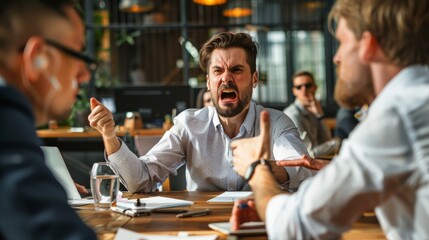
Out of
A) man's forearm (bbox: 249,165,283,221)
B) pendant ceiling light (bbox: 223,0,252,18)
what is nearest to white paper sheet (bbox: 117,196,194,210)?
man's forearm (bbox: 249,165,283,221)

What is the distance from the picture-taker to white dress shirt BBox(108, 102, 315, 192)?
257 centimetres

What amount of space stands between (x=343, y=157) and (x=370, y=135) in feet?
0.25

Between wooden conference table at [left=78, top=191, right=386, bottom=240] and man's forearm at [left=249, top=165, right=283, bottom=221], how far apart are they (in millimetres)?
153

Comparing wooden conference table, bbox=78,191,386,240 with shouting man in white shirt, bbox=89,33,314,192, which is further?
shouting man in white shirt, bbox=89,33,314,192

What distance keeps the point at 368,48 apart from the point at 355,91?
0.12m

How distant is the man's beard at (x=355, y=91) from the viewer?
4.48 ft

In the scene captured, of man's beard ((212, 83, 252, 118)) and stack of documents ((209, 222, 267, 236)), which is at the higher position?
man's beard ((212, 83, 252, 118))

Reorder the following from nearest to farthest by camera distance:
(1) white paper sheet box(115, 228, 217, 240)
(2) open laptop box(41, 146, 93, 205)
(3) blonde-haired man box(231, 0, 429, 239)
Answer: (3) blonde-haired man box(231, 0, 429, 239) → (1) white paper sheet box(115, 228, 217, 240) → (2) open laptop box(41, 146, 93, 205)

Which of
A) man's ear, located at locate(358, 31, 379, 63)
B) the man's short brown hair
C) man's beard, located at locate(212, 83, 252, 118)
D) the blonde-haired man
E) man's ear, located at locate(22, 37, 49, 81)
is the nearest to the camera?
man's ear, located at locate(22, 37, 49, 81)

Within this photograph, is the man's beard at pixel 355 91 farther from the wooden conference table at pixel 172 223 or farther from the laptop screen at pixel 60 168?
the laptop screen at pixel 60 168

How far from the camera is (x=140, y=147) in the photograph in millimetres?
3467

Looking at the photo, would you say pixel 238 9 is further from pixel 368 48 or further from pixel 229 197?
pixel 368 48

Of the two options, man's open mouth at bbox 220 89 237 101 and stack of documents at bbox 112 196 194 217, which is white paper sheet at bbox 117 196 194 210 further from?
man's open mouth at bbox 220 89 237 101

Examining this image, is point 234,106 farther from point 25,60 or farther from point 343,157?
point 25,60
